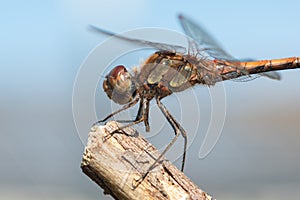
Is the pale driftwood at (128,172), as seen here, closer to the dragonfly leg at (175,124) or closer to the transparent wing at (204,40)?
the dragonfly leg at (175,124)

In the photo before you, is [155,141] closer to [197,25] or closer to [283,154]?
[197,25]

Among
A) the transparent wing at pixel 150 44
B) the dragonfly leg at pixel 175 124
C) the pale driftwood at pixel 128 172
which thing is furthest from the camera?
the dragonfly leg at pixel 175 124

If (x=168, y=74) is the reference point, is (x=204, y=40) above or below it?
above

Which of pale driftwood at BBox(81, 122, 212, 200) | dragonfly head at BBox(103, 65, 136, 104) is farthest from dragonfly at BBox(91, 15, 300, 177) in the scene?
pale driftwood at BBox(81, 122, 212, 200)

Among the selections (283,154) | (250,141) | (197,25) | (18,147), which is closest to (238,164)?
(250,141)

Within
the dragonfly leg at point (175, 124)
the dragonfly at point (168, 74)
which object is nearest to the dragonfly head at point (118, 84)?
the dragonfly at point (168, 74)

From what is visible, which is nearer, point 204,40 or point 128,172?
point 128,172

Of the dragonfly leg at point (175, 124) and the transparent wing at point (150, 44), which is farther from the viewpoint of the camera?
the dragonfly leg at point (175, 124)

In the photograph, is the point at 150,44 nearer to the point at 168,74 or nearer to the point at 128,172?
the point at 168,74

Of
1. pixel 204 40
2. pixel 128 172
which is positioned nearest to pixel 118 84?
pixel 204 40
